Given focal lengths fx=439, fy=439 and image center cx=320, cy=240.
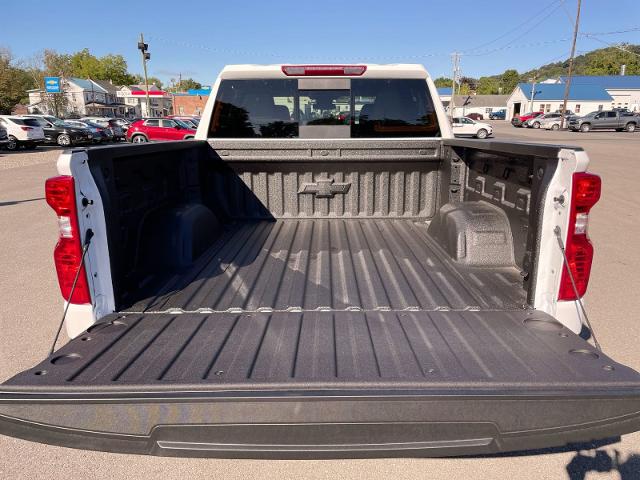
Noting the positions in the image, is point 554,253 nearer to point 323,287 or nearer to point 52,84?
point 323,287

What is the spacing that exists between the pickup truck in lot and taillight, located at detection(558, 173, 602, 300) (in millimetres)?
12

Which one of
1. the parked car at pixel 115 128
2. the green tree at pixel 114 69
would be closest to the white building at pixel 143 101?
the green tree at pixel 114 69

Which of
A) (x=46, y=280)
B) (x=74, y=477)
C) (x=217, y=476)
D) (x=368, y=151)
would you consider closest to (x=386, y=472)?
(x=217, y=476)

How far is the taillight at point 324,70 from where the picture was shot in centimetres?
425

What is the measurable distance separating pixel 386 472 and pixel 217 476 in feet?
3.19

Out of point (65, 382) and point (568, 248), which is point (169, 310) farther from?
point (568, 248)

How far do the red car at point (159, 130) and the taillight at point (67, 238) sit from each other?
2286 centimetres

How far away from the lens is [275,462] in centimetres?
263

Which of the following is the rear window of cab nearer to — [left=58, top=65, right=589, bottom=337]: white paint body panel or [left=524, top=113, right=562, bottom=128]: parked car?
[left=58, top=65, right=589, bottom=337]: white paint body panel

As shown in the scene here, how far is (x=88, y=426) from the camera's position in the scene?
1.63 meters

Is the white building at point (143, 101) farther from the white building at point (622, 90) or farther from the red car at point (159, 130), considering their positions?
the white building at point (622, 90)

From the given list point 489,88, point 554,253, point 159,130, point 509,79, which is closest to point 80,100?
point 159,130

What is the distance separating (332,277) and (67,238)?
66.6 inches

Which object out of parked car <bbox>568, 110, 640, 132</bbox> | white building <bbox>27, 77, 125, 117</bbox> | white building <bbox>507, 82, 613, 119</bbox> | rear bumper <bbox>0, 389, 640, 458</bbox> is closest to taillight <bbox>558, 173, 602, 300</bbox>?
rear bumper <bbox>0, 389, 640, 458</bbox>
